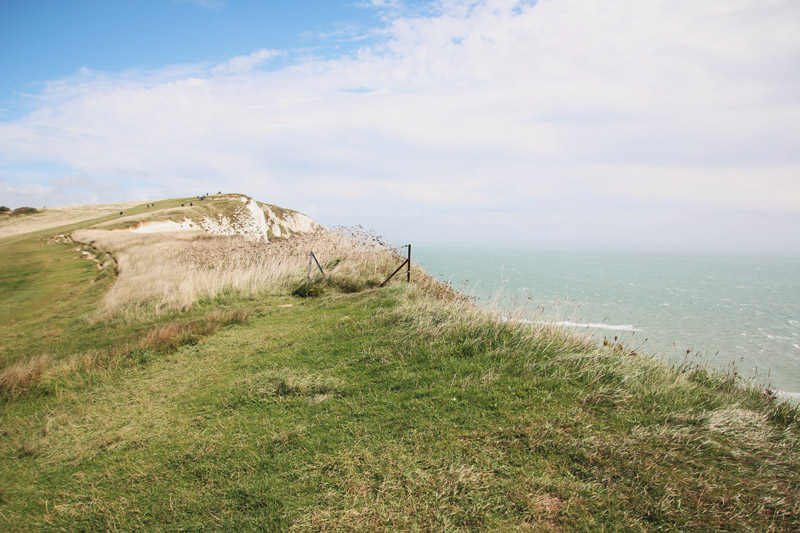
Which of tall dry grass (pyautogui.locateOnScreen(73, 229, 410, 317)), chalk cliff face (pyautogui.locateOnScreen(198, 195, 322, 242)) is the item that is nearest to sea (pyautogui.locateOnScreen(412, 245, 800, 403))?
tall dry grass (pyautogui.locateOnScreen(73, 229, 410, 317))

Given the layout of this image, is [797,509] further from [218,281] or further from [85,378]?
[218,281]

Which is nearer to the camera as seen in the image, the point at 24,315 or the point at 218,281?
the point at 24,315

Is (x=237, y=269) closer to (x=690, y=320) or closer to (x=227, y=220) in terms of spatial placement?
(x=690, y=320)

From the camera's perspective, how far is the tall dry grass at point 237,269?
11.8 meters

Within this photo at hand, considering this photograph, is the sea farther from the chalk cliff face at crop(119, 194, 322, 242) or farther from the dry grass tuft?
the chalk cliff face at crop(119, 194, 322, 242)

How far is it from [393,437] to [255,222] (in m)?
54.1

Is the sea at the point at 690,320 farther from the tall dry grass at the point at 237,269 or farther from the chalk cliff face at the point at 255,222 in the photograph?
the chalk cliff face at the point at 255,222

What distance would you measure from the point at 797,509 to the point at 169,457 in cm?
606

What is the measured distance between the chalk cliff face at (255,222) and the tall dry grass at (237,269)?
14332mm

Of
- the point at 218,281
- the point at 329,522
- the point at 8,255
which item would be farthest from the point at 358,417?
the point at 8,255

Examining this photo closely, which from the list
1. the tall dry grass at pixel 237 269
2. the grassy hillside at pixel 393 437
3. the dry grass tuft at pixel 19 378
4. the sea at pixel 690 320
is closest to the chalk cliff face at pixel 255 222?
the tall dry grass at pixel 237 269

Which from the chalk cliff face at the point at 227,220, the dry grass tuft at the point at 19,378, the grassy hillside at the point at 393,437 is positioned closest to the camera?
the grassy hillside at the point at 393,437

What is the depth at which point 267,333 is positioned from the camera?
8281 millimetres

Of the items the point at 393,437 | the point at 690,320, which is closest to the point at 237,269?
the point at 393,437
